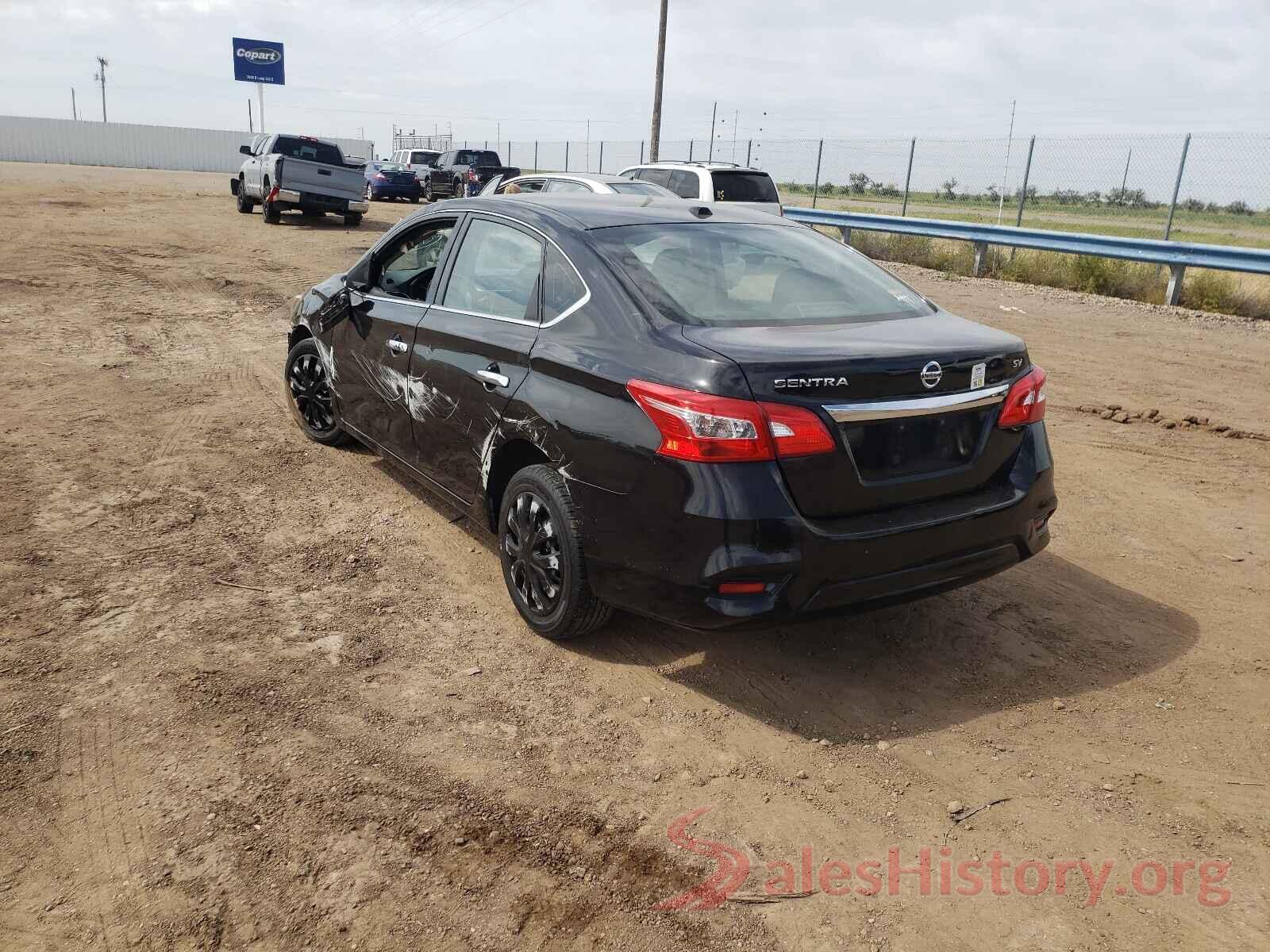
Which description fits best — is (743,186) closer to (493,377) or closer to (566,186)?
(566,186)

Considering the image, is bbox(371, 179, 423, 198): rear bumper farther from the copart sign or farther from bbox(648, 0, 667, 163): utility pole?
the copart sign

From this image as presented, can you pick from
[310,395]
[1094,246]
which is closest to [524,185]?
[1094,246]

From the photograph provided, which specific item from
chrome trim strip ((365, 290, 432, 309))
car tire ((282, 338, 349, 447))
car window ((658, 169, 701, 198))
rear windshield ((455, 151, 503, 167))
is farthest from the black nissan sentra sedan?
rear windshield ((455, 151, 503, 167))

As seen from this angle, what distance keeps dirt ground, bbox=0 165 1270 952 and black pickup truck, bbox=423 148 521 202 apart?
2328 centimetres

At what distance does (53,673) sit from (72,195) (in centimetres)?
2717

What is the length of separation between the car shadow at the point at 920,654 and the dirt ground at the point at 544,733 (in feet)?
0.05

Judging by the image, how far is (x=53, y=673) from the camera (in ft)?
11.8

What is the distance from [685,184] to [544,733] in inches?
488

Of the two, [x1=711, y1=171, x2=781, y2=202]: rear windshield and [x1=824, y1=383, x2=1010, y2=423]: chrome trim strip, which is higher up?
[x1=711, y1=171, x2=781, y2=202]: rear windshield

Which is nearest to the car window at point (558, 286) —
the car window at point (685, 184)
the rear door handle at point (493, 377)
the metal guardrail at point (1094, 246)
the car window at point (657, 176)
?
the rear door handle at point (493, 377)

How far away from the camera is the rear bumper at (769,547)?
311 centimetres

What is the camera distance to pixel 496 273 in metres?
4.33

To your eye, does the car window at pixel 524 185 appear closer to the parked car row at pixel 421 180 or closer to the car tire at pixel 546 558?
the parked car row at pixel 421 180

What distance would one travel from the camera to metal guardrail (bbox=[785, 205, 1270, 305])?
12.7 m
